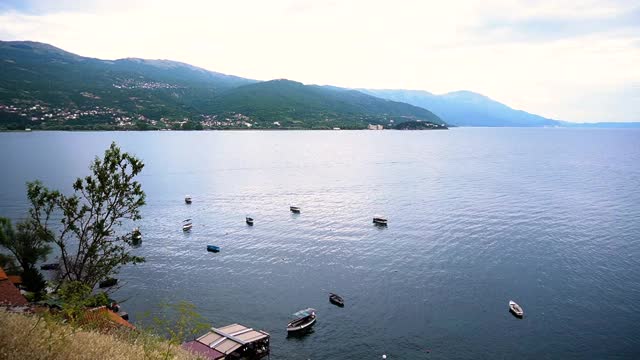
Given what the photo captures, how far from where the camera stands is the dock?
1702 inches

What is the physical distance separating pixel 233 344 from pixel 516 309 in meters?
37.1

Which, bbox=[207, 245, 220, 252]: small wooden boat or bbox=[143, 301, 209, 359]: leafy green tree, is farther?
bbox=[207, 245, 220, 252]: small wooden boat

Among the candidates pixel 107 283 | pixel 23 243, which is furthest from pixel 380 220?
pixel 23 243

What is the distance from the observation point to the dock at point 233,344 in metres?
43.2

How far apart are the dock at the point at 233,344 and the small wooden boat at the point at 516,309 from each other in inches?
1291

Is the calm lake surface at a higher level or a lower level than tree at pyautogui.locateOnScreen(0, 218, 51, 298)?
lower

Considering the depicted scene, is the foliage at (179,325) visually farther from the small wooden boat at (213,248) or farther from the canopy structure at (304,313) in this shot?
the small wooden boat at (213,248)

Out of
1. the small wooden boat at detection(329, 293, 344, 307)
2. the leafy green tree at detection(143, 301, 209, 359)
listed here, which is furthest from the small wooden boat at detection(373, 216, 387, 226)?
the leafy green tree at detection(143, 301, 209, 359)

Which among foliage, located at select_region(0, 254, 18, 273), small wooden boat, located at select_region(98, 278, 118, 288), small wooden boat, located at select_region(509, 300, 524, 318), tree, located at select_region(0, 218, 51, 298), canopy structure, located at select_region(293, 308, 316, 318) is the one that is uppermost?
tree, located at select_region(0, 218, 51, 298)

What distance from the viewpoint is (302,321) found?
51812 mm

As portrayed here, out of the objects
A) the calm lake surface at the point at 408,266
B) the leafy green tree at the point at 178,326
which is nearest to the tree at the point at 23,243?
the calm lake surface at the point at 408,266

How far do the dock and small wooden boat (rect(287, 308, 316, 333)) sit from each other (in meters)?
3.80

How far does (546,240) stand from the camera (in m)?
84.2

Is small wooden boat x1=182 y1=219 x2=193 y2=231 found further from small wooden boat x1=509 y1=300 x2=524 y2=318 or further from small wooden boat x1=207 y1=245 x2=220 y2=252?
small wooden boat x1=509 y1=300 x2=524 y2=318
